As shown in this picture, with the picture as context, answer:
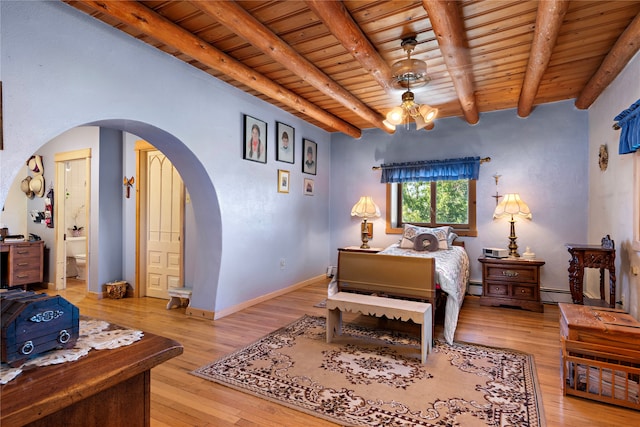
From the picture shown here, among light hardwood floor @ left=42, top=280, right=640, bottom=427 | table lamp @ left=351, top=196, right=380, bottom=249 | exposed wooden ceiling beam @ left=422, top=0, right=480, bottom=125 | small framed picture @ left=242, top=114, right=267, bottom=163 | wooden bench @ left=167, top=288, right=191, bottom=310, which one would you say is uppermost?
exposed wooden ceiling beam @ left=422, top=0, right=480, bottom=125

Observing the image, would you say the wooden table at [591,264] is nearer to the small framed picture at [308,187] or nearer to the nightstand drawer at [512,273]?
the nightstand drawer at [512,273]

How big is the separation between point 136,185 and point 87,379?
14.5 feet

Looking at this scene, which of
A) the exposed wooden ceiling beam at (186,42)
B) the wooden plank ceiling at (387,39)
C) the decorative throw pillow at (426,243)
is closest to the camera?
the exposed wooden ceiling beam at (186,42)

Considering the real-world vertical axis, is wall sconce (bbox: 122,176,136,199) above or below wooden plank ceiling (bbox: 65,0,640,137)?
below

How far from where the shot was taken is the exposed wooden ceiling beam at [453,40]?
2.19 meters

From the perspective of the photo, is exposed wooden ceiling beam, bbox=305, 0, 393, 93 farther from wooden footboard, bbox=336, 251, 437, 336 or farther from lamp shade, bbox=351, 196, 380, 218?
lamp shade, bbox=351, 196, 380, 218

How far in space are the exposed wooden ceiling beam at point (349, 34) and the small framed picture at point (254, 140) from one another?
5.70 ft

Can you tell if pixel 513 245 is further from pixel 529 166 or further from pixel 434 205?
pixel 434 205

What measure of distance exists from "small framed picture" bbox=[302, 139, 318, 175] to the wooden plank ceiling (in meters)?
1.40

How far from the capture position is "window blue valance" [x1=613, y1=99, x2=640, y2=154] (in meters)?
2.57

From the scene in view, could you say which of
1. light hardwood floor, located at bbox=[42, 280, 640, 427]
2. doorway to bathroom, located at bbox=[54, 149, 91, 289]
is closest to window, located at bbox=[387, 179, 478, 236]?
light hardwood floor, located at bbox=[42, 280, 640, 427]

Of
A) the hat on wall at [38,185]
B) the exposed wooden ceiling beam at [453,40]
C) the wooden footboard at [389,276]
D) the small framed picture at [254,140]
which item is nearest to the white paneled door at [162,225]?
the small framed picture at [254,140]

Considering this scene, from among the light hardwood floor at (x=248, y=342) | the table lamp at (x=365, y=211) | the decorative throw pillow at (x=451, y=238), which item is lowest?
the light hardwood floor at (x=248, y=342)

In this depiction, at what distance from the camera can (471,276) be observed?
5000mm
